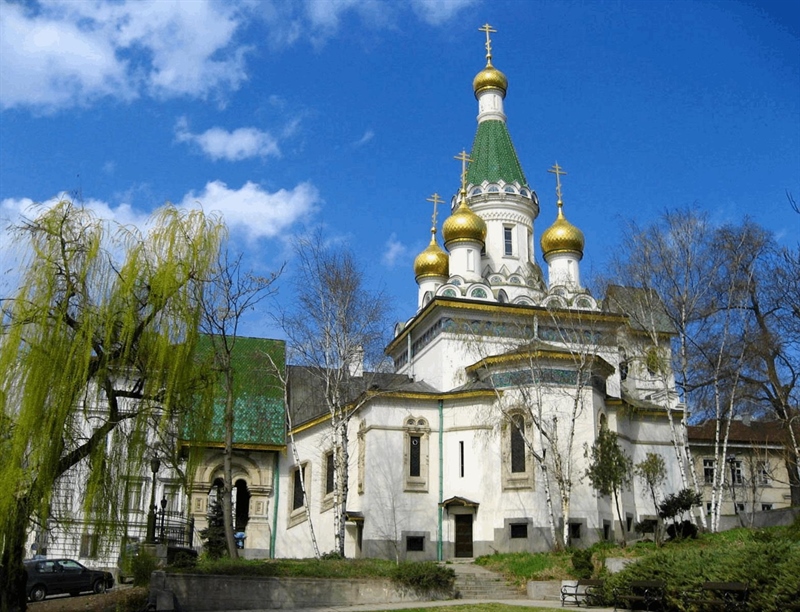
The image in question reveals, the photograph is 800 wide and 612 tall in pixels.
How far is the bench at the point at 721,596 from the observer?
13.0m

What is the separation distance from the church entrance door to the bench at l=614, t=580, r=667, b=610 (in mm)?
11240

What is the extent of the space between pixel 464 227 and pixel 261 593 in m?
18.2

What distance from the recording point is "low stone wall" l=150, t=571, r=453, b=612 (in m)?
17.3

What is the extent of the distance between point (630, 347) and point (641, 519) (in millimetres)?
6155

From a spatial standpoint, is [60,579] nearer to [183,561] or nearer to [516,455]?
[183,561]

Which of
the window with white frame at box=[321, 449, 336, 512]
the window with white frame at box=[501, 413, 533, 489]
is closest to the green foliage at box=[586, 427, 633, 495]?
the window with white frame at box=[501, 413, 533, 489]

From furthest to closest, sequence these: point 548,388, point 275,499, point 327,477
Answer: point 275,499, point 327,477, point 548,388

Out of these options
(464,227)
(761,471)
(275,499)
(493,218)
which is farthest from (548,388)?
(761,471)

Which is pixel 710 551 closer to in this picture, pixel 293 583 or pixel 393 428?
pixel 293 583

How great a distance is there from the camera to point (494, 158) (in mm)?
35562

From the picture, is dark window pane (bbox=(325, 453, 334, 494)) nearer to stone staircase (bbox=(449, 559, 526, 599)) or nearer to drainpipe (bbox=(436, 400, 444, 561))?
drainpipe (bbox=(436, 400, 444, 561))

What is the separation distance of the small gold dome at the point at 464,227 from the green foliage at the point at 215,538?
13402 mm

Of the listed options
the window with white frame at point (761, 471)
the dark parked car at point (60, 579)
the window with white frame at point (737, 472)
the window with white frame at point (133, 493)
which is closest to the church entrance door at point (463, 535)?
the dark parked car at point (60, 579)

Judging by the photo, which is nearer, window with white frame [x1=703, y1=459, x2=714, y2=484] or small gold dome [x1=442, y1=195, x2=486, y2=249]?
small gold dome [x1=442, y1=195, x2=486, y2=249]
